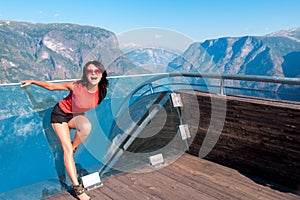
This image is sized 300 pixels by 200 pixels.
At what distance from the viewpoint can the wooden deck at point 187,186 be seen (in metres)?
3.18

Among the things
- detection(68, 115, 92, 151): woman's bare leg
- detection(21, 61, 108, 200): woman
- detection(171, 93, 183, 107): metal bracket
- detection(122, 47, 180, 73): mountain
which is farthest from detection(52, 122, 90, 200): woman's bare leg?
detection(171, 93, 183, 107): metal bracket

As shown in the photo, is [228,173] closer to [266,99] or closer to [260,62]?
[266,99]

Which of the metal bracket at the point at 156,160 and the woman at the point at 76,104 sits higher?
the woman at the point at 76,104

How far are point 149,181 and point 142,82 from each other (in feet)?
6.97

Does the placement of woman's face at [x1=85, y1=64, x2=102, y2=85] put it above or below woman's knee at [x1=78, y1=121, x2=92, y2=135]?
above

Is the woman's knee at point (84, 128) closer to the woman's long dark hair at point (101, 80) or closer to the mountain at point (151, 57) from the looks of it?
the woman's long dark hair at point (101, 80)

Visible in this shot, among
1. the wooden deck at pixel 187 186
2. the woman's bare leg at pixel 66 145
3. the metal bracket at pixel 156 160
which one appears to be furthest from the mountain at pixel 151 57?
the wooden deck at pixel 187 186

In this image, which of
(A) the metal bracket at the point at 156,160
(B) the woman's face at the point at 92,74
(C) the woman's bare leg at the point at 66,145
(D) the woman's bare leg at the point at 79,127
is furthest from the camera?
(A) the metal bracket at the point at 156,160

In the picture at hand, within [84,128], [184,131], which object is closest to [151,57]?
[84,128]

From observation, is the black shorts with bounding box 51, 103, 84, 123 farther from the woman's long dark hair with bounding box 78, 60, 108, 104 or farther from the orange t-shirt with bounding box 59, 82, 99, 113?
the woman's long dark hair with bounding box 78, 60, 108, 104

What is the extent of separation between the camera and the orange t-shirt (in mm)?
3135

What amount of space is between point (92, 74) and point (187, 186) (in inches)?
73.9

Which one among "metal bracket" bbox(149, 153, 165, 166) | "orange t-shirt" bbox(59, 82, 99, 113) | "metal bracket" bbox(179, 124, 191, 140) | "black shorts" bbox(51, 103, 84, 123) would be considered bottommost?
"metal bracket" bbox(149, 153, 165, 166)

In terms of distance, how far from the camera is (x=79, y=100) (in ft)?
10.4
